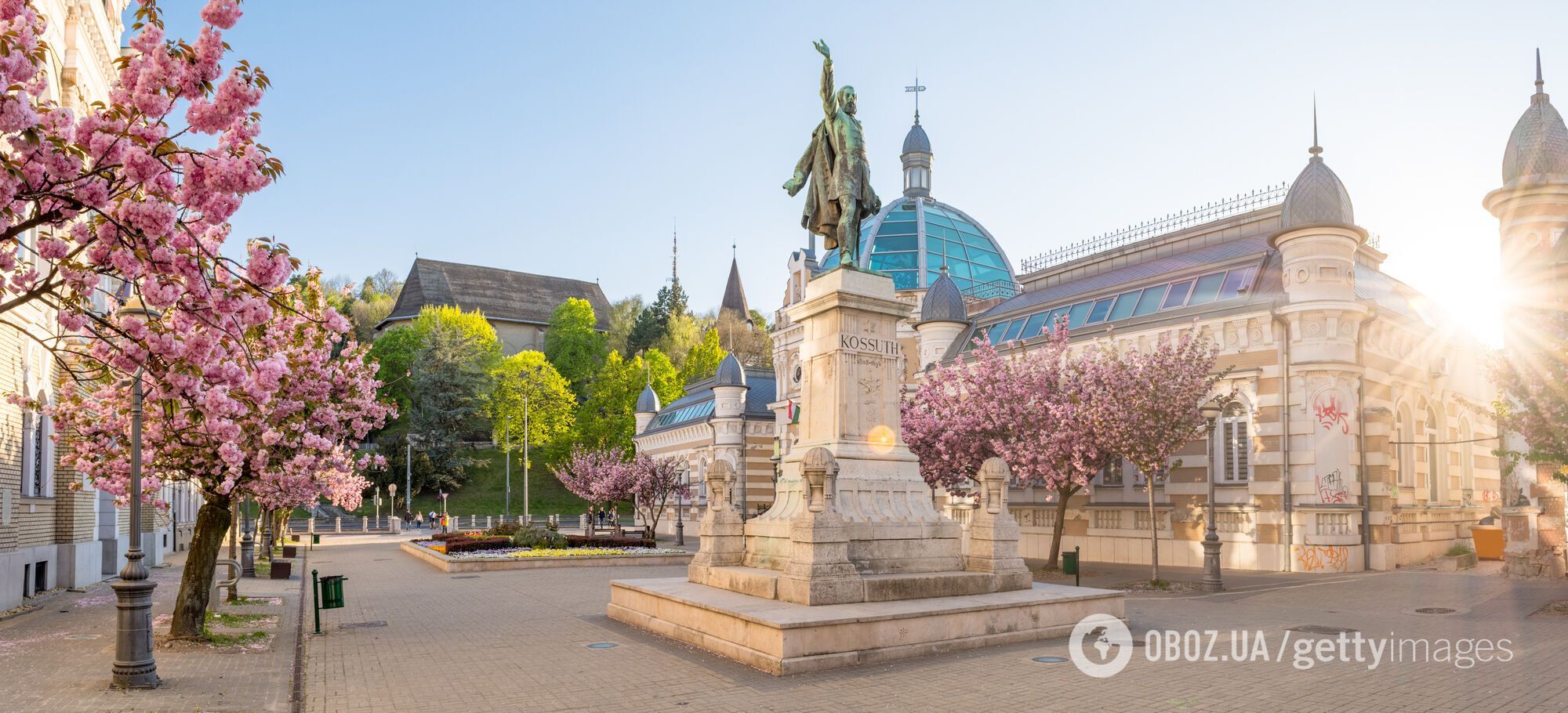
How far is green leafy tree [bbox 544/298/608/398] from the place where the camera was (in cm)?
9269

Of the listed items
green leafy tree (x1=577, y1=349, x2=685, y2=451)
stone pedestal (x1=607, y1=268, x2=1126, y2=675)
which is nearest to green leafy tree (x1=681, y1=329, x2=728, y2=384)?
green leafy tree (x1=577, y1=349, x2=685, y2=451)

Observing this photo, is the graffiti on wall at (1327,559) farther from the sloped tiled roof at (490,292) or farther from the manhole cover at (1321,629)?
the sloped tiled roof at (490,292)

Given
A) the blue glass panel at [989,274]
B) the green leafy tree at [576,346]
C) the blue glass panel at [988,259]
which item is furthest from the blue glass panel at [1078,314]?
the green leafy tree at [576,346]

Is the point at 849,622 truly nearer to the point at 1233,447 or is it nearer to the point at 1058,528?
the point at 1058,528

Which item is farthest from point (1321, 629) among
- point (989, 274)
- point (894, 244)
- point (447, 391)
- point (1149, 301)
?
point (447, 391)

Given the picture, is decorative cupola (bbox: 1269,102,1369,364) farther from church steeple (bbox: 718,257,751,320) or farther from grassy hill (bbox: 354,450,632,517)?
church steeple (bbox: 718,257,751,320)

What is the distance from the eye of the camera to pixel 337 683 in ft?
37.0

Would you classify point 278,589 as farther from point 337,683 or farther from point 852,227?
point 852,227

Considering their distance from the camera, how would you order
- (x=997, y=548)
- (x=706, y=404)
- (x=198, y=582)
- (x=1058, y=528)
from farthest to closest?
(x=706, y=404) → (x=1058, y=528) → (x=997, y=548) → (x=198, y=582)

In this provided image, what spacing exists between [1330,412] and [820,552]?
17981 mm

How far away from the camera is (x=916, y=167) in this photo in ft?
171

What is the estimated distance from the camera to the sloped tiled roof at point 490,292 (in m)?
104

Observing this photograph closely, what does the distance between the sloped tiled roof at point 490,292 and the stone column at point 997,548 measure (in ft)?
305

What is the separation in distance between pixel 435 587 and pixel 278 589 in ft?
11.4
